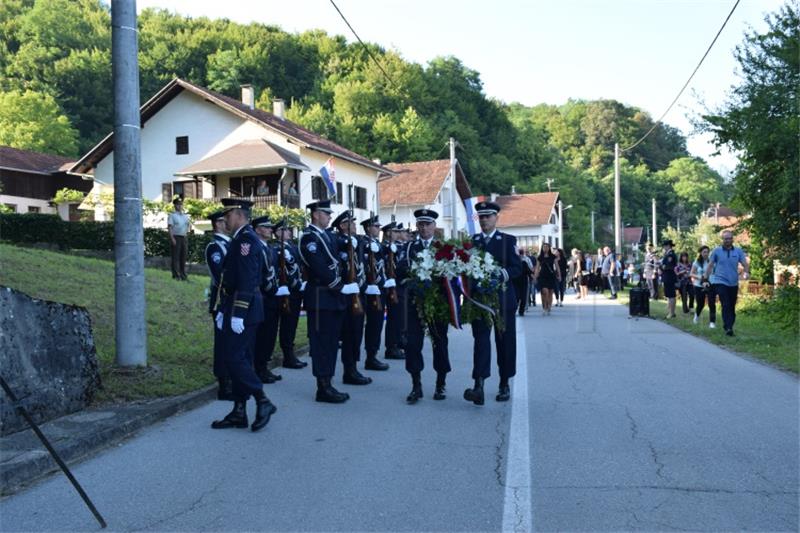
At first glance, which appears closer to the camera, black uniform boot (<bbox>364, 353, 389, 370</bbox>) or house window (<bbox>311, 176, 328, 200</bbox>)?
black uniform boot (<bbox>364, 353, 389, 370</bbox>)

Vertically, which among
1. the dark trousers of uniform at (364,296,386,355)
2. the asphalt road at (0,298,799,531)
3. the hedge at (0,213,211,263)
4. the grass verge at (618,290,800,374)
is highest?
the hedge at (0,213,211,263)

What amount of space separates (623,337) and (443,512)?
10.2 m

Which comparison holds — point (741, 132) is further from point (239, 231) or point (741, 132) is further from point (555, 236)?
point (555, 236)

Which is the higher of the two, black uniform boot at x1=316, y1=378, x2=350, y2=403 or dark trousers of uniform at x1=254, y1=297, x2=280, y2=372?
dark trousers of uniform at x1=254, y1=297, x2=280, y2=372

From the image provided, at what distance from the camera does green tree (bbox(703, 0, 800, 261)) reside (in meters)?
13.6

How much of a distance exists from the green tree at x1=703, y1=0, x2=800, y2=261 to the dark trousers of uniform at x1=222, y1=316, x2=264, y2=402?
10.7 meters

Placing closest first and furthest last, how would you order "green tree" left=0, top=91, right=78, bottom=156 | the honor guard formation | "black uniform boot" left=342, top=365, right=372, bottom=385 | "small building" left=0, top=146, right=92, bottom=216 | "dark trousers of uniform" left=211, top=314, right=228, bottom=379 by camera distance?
the honor guard formation < "dark trousers of uniform" left=211, top=314, right=228, bottom=379 < "black uniform boot" left=342, top=365, right=372, bottom=385 < "small building" left=0, top=146, right=92, bottom=216 < "green tree" left=0, top=91, right=78, bottom=156

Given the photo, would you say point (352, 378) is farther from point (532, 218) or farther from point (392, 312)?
point (532, 218)

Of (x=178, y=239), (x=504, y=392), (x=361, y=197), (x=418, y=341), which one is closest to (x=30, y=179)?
(x=361, y=197)

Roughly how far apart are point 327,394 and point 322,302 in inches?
37.5

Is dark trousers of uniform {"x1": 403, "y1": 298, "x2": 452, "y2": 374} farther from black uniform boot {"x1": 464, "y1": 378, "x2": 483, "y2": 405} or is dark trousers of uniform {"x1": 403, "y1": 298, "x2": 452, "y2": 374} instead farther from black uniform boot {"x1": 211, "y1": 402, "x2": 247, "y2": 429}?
black uniform boot {"x1": 211, "y1": 402, "x2": 247, "y2": 429}

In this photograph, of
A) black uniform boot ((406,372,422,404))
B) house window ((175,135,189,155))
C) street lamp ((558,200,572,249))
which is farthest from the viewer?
street lamp ((558,200,572,249))

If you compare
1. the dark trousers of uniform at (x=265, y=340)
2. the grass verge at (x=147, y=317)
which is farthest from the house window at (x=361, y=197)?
the dark trousers of uniform at (x=265, y=340)

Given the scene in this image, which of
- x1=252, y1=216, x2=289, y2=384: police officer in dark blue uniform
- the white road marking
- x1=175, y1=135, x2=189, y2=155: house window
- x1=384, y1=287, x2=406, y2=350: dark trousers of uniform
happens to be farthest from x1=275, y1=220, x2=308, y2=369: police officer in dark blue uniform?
x1=175, y1=135, x2=189, y2=155: house window
